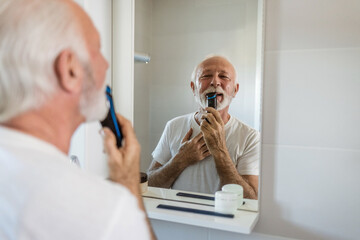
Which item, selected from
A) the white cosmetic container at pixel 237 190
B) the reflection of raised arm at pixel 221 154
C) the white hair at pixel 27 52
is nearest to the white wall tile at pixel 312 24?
the reflection of raised arm at pixel 221 154

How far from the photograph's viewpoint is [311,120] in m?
0.93

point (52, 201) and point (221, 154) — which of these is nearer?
point (52, 201)

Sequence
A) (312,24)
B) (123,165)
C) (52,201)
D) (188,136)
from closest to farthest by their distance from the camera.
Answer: (52,201)
(123,165)
(312,24)
(188,136)

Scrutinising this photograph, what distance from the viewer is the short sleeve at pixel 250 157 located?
3.27 ft

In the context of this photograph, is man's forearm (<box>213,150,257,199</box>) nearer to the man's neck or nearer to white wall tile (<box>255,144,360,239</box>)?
white wall tile (<box>255,144,360,239</box>)

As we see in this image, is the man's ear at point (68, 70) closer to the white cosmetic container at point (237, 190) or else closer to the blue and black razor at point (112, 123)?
the blue and black razor at point (112, 123)

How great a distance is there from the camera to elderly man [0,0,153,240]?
0.42m

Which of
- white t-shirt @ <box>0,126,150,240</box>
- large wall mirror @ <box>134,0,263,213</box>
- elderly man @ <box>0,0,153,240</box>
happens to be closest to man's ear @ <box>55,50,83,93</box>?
elderly man @ <box>0,0,153,240</box>

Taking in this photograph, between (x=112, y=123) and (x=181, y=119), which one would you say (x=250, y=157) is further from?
(x=112, y=123)

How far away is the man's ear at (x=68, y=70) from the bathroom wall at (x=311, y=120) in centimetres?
60

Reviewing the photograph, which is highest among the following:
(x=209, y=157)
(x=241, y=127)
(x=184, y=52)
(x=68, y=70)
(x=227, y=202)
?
(x=184, y=52)

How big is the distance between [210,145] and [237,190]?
0.16m

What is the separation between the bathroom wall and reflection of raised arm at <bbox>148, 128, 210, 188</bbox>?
0.70 feet

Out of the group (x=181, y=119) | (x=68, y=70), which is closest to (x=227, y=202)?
(x=181, y=119)
